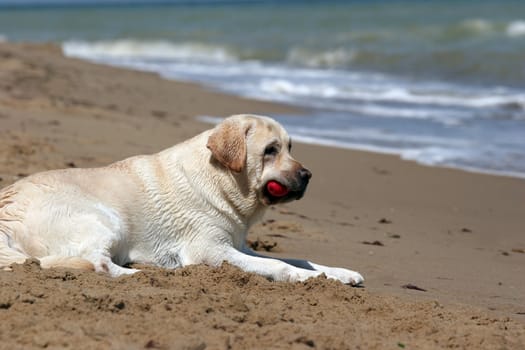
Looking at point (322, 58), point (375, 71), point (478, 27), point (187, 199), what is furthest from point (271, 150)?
point (478, 27)

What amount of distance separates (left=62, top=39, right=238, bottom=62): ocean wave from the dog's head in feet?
81.6

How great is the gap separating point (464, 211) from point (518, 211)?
552 mm

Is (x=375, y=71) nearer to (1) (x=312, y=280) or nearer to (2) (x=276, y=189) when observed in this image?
(2) (x=276, y=189)

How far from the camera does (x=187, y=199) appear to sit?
627cm

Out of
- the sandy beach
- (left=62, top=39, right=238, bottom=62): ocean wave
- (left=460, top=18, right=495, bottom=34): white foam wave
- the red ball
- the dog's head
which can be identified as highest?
(left=460, top=18, right=495, bottom=34): white foam wave

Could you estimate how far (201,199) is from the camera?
627 cm

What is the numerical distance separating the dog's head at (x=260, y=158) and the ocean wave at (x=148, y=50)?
81.6ft

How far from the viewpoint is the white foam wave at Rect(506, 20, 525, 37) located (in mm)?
32344

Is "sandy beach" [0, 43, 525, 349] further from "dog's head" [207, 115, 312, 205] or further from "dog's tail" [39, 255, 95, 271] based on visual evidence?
"dog's head" [207, 115, 312, 205]

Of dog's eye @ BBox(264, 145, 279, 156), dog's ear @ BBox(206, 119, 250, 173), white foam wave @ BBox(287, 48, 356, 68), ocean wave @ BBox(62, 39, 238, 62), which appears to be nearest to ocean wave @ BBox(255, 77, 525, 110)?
white foam wave @ BBox(287, 48, 356, 68)

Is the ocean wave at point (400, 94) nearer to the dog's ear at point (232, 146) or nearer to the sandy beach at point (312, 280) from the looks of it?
the sandy beach at point (312, 280)

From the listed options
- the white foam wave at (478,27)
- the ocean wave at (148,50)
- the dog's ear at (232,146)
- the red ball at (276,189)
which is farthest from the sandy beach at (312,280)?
the white foam wave at (478,27)

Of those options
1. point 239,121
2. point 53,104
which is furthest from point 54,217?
point 53,104

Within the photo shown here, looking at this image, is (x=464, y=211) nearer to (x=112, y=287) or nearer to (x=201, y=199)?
(x=201, y=199)
